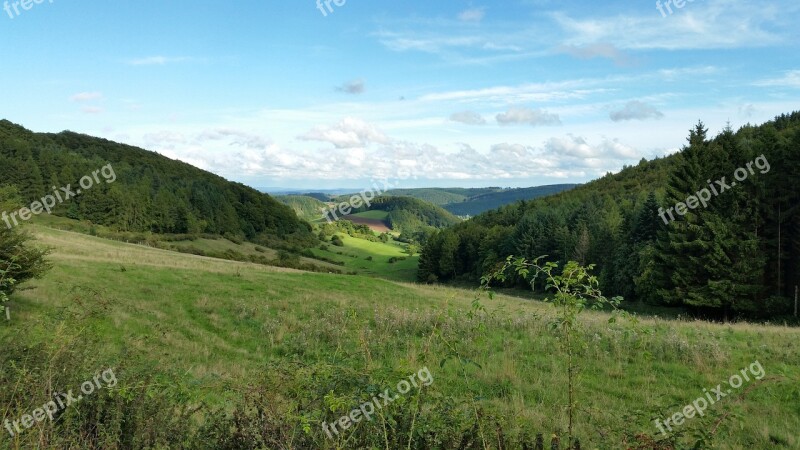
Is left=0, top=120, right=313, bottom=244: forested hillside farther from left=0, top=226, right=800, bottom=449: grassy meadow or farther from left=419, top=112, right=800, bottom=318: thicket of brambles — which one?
left=419, top=112, right=800, bottom=318: thicket of brambles

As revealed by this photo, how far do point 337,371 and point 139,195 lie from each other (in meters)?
109

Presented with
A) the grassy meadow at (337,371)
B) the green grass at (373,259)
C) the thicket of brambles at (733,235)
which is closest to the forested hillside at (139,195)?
the green grass at (373,259)

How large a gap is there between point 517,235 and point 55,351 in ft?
279

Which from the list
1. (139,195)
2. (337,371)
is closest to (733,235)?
(337,371)

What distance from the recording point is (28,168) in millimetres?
89500

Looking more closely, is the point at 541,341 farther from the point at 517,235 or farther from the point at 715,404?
the point at 517,235

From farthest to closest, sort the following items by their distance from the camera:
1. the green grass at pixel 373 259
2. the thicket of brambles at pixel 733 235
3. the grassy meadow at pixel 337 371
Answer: the green grass at pixel 373 259, the thicket of brambles at pixel 733 235, the grassy meadow at pixel 337 371

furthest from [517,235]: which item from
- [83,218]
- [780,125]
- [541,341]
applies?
[83,218]

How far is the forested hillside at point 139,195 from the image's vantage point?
89312 millimetres

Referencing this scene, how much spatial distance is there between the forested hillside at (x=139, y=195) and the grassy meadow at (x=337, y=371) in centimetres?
7293

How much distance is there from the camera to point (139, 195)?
322 feet

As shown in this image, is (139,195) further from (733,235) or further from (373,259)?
(733,235)

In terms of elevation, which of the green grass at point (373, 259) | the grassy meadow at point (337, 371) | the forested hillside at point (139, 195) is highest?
the forested hillside at point (139, 195)

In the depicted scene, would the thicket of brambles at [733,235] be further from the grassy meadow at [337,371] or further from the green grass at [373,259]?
the green grass at [373,259]
